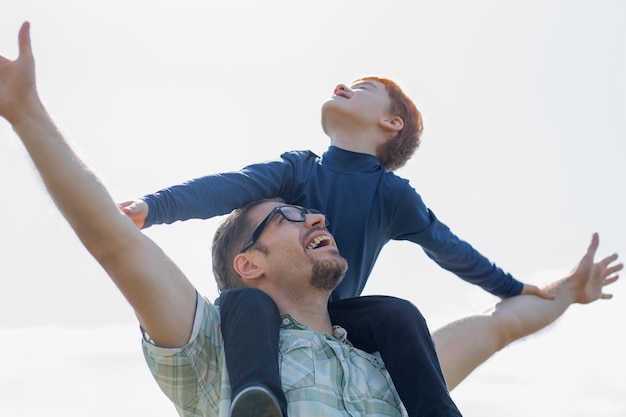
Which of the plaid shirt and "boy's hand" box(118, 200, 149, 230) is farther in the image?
"boy's hand" box(118, 200, 149, 230)

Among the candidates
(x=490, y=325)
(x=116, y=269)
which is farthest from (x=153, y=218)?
(x=490, y=325)

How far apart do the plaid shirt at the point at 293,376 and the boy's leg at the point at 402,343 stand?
16cm

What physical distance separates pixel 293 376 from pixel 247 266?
0.91 meters

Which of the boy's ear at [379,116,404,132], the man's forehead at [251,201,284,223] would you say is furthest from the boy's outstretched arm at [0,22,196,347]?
the boy's ear at [379,116,404,132]

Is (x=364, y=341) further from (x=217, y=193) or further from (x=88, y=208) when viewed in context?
(x=88, y=208)

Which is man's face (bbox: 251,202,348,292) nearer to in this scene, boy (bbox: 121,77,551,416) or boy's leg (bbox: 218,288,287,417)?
boy (bbox: 121,77,551,416)

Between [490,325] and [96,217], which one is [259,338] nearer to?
[96,217]

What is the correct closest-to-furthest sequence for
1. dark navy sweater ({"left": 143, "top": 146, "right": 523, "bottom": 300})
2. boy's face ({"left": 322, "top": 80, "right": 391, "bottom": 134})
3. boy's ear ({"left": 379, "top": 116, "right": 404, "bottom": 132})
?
dark navy sweater ({"left": 143, "top": 146, "right": 523, "bottom": 300}) < boy's face ({"left": 322, "top": 80, "right": 391, "bottom": 134}) < boy's ear ({"left": 379, "top": 116, "right": 404, "bottom": 132})

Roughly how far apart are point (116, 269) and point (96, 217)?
0.92ft

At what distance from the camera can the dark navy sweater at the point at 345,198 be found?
624cm

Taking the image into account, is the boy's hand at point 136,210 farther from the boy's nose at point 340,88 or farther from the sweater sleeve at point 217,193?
the boy's nose at point 340,88

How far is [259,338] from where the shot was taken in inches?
206

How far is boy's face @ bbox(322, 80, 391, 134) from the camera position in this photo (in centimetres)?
722

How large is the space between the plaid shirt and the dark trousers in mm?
106
